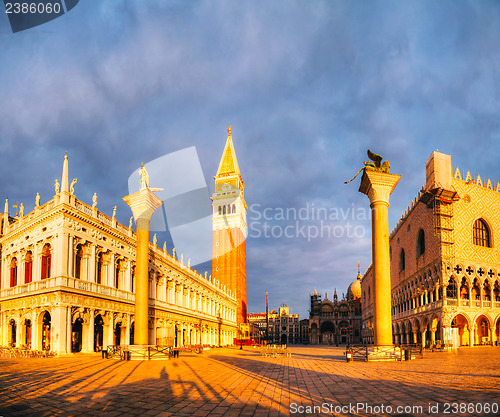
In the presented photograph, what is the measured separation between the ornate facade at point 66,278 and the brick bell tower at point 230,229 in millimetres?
56782

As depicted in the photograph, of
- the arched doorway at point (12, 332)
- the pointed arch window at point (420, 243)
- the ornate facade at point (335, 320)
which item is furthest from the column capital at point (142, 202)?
the ornate facade at point (335, 320)

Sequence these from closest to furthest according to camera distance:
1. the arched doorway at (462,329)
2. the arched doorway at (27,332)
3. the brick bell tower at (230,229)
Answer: the arched doorway at (27,332) < the arched doorway at (462,329) < the brick bell tower at (230,229)

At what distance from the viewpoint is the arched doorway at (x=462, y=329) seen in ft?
154

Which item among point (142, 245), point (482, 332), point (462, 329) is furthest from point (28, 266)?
point (482, 332)

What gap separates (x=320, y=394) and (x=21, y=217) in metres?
32.9

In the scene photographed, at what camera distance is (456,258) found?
148 ft

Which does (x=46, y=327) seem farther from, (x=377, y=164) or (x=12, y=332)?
(x=377, y=164)

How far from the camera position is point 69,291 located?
2945cm

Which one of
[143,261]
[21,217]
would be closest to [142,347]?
[143,261]

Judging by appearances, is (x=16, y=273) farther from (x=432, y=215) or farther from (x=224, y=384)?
(x=432, y=215)

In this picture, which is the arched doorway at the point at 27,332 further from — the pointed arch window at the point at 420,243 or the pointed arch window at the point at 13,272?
the pointed arch window at the point at 420,243

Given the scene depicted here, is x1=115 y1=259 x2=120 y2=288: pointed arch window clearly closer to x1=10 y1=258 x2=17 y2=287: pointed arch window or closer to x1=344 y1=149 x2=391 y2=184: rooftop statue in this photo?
x1=10 y1=258 x2=17 y2=287: pointed arch window

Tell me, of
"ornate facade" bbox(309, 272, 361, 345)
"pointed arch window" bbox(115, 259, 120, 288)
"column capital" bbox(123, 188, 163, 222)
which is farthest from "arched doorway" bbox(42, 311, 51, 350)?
"ornate facade" bbox(309, 272, 361, 345)

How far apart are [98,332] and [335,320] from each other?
10610 cm
